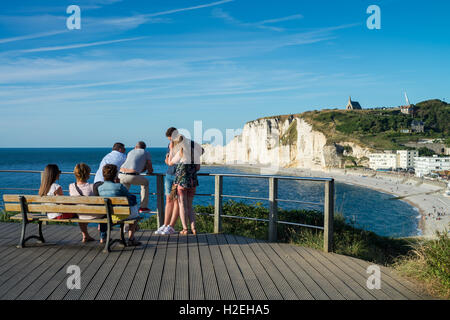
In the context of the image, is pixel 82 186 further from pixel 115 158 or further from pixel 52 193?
pixel 115 158

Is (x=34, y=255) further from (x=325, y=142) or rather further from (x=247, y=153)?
(x=247, y=153)

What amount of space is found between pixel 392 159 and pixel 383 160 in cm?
262

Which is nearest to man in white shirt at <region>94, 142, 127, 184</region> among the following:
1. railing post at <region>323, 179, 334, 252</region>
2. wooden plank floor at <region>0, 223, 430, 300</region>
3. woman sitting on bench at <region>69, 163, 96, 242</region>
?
woman sitting on bench at <region>69, 163, 96, 242</region>

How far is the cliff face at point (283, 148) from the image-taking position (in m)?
107

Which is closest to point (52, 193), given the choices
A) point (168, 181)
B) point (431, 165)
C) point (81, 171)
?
point (81, 171)

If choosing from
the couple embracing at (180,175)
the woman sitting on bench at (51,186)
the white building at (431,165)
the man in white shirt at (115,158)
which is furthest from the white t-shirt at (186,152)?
the white building at (431,165)

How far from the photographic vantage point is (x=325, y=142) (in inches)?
4264

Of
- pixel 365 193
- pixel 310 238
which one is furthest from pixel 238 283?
pixel 365 193

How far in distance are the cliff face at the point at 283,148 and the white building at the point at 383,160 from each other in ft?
13.4

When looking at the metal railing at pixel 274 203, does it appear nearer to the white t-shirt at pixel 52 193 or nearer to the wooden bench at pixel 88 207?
the white t-shirt at pixel 52 193

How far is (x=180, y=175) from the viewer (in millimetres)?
6414

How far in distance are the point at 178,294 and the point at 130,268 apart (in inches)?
44.3

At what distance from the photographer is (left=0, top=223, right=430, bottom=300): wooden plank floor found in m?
3.91
